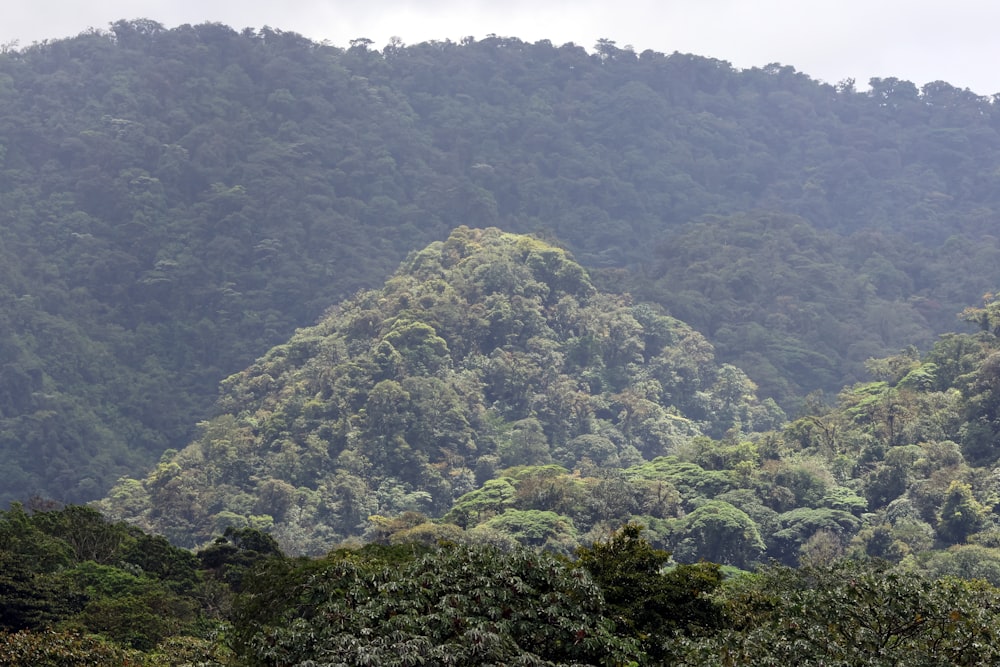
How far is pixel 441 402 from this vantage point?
94938 mm

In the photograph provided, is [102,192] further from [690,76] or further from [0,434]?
[690,76]

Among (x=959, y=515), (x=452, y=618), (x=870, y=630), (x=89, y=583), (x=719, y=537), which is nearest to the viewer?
(x=452, y=618)

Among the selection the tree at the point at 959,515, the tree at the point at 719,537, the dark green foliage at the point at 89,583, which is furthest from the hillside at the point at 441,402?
the tree at the point at 959,515

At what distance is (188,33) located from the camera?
156375 millimetres

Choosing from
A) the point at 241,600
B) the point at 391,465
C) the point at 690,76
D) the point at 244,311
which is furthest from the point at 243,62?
the point at 241,600

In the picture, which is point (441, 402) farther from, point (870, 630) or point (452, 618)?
point (870, 630)

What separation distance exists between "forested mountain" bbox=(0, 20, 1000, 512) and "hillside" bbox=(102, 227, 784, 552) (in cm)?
1237

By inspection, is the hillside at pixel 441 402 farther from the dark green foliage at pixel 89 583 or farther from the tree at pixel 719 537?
the dark green foliage at pixel 89 583

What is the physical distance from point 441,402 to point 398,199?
57.2 metres

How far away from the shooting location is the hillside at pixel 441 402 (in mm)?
85875

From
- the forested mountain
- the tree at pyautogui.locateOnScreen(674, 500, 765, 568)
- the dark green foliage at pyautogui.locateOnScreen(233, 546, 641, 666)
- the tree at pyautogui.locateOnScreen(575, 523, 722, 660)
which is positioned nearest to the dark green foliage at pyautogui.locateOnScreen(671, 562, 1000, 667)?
the tree at pyautogui.locateOnScreen(575, 523, 722, 660)

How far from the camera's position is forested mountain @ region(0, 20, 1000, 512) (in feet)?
393

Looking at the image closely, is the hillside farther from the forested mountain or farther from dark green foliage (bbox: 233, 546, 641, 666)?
dark green foliage (bbox: 233, 546, 641, 666)

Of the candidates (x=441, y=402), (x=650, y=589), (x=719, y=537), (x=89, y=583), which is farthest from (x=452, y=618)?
(x=441, y=402)
